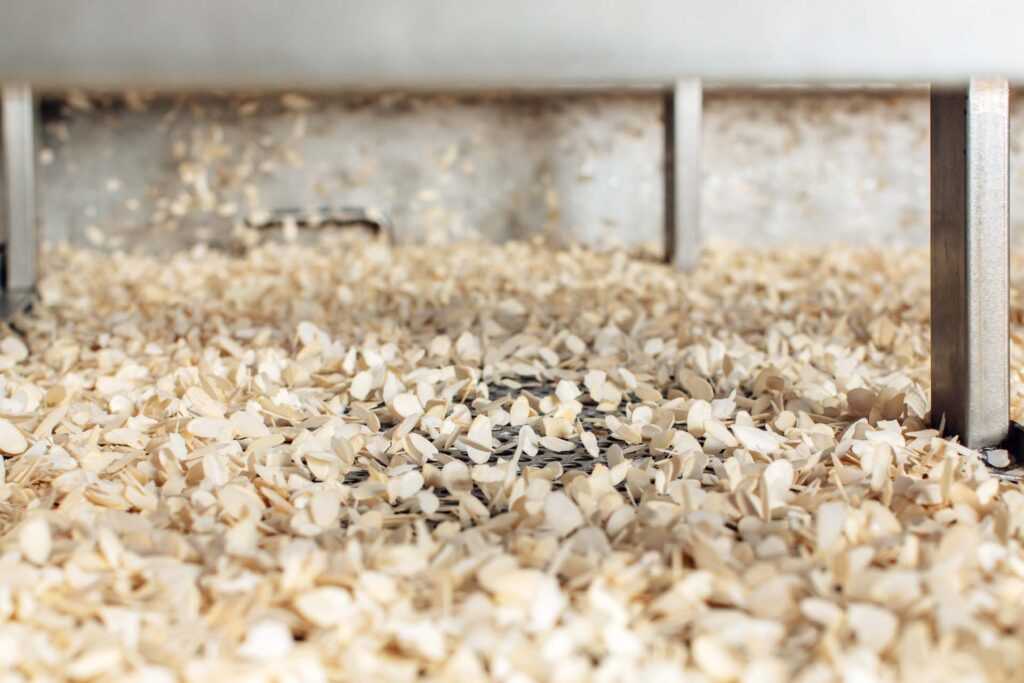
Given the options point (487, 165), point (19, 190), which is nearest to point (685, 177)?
point (487, 165)

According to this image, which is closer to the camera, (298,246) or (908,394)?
(908,394)

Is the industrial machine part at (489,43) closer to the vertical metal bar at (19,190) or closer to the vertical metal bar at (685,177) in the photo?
the vertical metal bar at (19,190)

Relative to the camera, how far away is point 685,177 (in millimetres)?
2848

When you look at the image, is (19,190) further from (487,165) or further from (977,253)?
(977,253)

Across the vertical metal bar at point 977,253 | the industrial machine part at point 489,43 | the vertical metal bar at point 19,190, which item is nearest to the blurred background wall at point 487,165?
the vertical metal bar at point 19,190

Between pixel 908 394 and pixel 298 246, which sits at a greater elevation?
pixel 298 246

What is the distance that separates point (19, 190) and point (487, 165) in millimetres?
A: 1645

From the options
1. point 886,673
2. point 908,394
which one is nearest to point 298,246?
point 908,394

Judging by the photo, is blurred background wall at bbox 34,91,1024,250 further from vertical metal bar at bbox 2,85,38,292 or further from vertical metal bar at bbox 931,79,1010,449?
vertical metal bar at bbox 931,79,1010,449

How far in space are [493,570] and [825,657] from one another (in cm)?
22

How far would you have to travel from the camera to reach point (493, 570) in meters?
0.67

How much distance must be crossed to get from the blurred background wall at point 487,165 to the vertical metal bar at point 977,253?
7.53 feet

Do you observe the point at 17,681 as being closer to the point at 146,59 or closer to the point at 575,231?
the point at 146,59

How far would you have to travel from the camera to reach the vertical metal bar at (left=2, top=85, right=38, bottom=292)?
2318 mm
